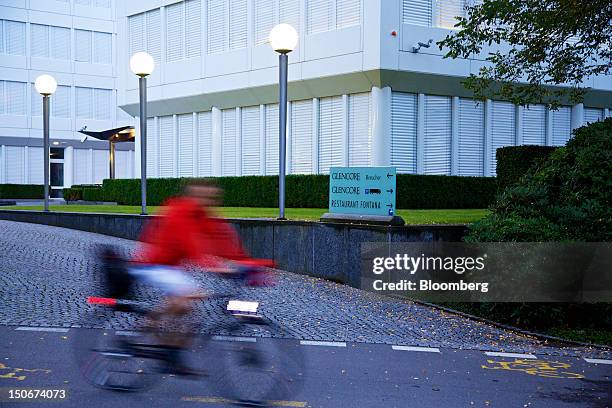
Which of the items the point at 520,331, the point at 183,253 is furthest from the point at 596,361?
the point at 183,253

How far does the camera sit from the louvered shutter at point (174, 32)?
34.2 metres

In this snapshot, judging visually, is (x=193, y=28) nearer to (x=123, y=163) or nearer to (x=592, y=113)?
(x=592, y=113)

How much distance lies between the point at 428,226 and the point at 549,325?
2955mm

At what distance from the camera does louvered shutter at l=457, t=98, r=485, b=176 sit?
2852 centimetres

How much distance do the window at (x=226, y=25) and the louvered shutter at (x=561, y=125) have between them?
11.3 meters

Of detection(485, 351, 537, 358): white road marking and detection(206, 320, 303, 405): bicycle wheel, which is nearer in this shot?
detection(206, 320, 303, 405): bicycle wheel

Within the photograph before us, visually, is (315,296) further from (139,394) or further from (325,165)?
(325,165)

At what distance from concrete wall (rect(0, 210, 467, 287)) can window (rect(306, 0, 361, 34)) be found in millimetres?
12314

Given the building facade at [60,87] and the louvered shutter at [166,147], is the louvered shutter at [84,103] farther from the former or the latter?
the louvered shutter at [166,147]

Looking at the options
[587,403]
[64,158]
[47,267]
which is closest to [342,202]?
[47,267]

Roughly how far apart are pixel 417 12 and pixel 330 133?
492 centimetres

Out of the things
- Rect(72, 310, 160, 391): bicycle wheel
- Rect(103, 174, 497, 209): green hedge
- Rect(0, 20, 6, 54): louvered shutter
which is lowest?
Rect(72, 310, 160, 391): bicycle wheel

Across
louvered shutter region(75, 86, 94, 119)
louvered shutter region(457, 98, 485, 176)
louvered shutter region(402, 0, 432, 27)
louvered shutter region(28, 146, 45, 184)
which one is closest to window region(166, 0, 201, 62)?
louvered shutter region(402, 0, 432, 27)

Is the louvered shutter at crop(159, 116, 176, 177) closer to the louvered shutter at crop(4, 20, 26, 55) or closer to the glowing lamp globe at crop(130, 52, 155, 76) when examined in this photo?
the glowing lamp globe at crop(130, 52, 155, 76)
